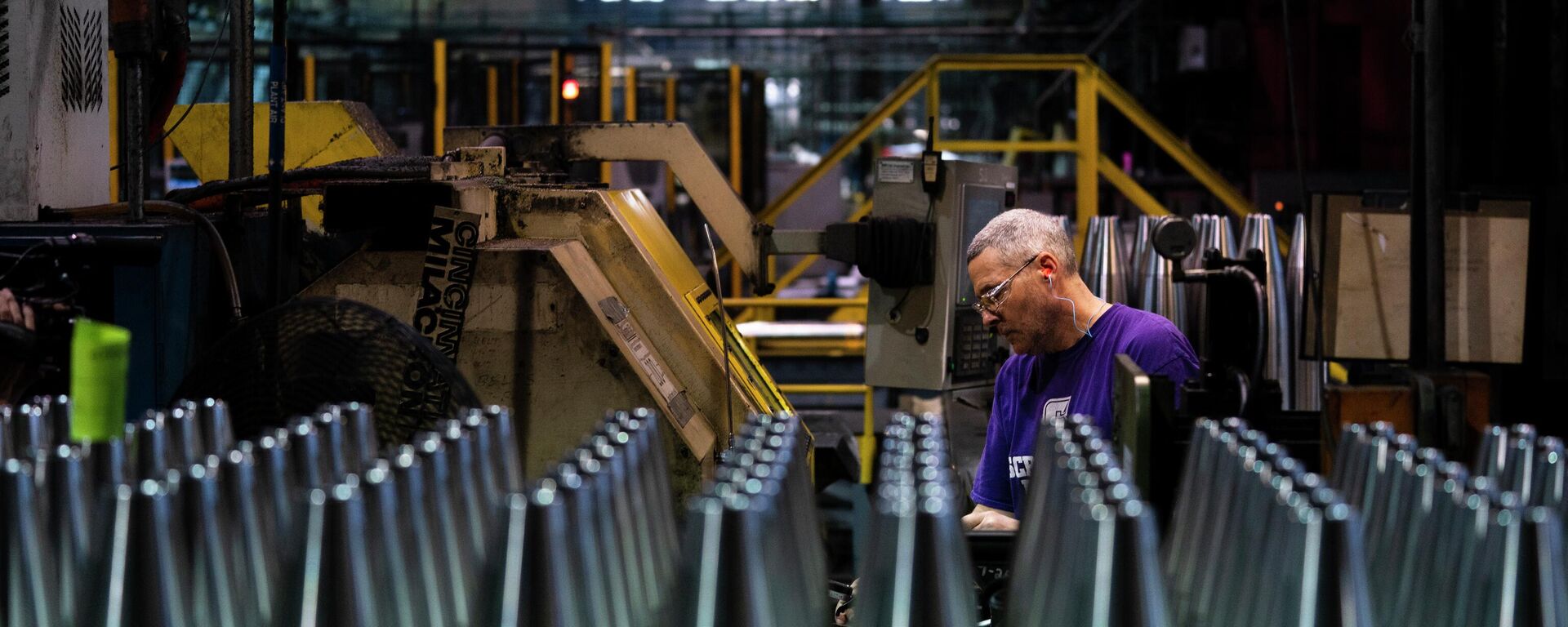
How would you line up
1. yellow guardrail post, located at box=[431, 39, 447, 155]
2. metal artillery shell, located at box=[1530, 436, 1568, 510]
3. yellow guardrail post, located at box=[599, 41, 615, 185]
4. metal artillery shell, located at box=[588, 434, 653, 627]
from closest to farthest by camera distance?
metal artillery shell, located at box=[588, 434, 653, 627]
metal artillery shell, located at box=[1530, 436, 1568, 510]
yellow guardrail post, located at box=[599, 41, 615, 185]
yellow guardrail post, located at box=[431, 39, 447, 155]

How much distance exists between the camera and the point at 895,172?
3.64m

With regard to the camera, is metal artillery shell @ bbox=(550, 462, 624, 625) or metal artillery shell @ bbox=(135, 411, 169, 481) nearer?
metal artillery shell @ bbox=(550, 462, 624, 625)

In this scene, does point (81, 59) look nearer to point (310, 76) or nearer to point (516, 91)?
point (516, 91)

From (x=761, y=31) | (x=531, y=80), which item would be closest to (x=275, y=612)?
(x=531, y=80)

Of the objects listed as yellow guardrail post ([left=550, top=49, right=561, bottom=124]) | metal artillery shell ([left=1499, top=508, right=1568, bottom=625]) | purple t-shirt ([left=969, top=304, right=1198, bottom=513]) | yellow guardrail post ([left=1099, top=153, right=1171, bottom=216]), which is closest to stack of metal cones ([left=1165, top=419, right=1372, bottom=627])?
metal artillery shell ([left=1499, top=508, right=1568, bottom=625])

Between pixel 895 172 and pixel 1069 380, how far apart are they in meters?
1.08

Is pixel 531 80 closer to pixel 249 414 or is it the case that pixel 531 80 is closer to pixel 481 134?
pixel 481 134

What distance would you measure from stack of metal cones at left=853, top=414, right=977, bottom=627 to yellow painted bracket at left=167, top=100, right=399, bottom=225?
319 centimetres

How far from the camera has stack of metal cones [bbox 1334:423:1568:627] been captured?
93 cm

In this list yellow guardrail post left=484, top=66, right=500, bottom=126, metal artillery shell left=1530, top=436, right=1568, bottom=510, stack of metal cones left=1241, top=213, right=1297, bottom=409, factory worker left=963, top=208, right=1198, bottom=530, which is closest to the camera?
metal artillery shell left=1530, top=436, right=1568, bottom=510

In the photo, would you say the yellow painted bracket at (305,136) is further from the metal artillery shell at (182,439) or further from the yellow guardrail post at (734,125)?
the yellow guardrail post at (734,125)

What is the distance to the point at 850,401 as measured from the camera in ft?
30.3

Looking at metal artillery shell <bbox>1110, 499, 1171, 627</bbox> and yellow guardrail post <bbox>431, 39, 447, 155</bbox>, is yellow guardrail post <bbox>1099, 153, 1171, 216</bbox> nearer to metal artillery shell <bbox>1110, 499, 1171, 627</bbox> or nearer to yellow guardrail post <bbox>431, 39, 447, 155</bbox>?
yellow guardrail post <bbox>431, 39, 447, 155</bbox>

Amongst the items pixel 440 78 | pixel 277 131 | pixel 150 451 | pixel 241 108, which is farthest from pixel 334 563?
pixel 440 78
